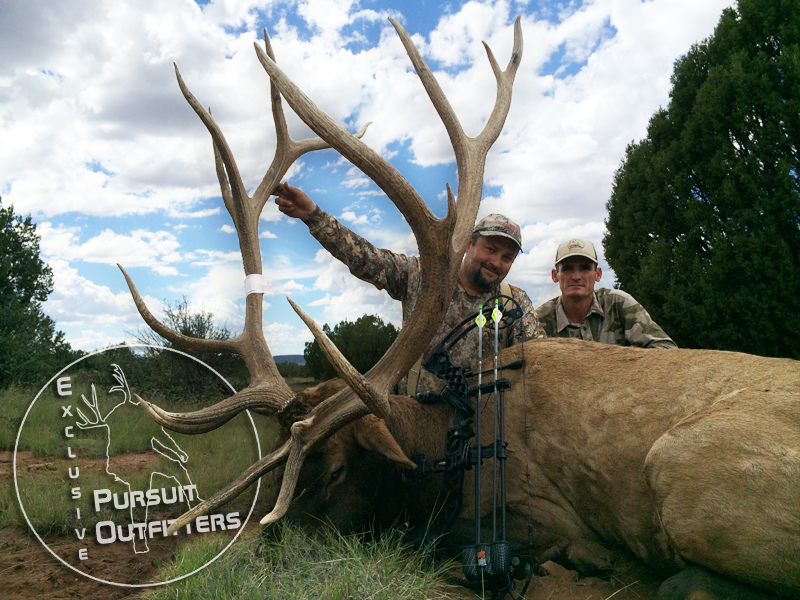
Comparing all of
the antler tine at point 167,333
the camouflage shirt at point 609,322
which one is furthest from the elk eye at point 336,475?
the camouflage shirt at point 609,322

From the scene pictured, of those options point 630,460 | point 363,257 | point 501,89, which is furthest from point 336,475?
point 501,89

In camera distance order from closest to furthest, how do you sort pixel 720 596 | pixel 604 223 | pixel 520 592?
pixel 720 596
pixel 520 592
pixel 604 223

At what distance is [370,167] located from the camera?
2928 mm

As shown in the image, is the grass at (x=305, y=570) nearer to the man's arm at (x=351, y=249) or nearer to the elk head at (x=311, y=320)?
the elk head at (x=311, y=320)

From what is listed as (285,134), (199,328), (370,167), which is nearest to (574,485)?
(370,167)

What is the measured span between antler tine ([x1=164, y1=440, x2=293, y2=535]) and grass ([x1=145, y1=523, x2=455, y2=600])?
277mm

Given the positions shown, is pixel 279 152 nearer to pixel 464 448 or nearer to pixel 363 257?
pixel 363 257

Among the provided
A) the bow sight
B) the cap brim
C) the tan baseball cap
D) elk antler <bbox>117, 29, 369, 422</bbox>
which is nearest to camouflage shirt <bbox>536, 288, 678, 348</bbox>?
the tan baseball cap

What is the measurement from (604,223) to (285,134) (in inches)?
317

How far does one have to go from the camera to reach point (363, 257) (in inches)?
175

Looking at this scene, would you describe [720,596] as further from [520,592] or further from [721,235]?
[721,235]

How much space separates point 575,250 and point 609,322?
2.35 ft

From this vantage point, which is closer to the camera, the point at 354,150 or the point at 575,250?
the point at 354,150

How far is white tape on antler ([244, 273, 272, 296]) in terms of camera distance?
3.81 m
